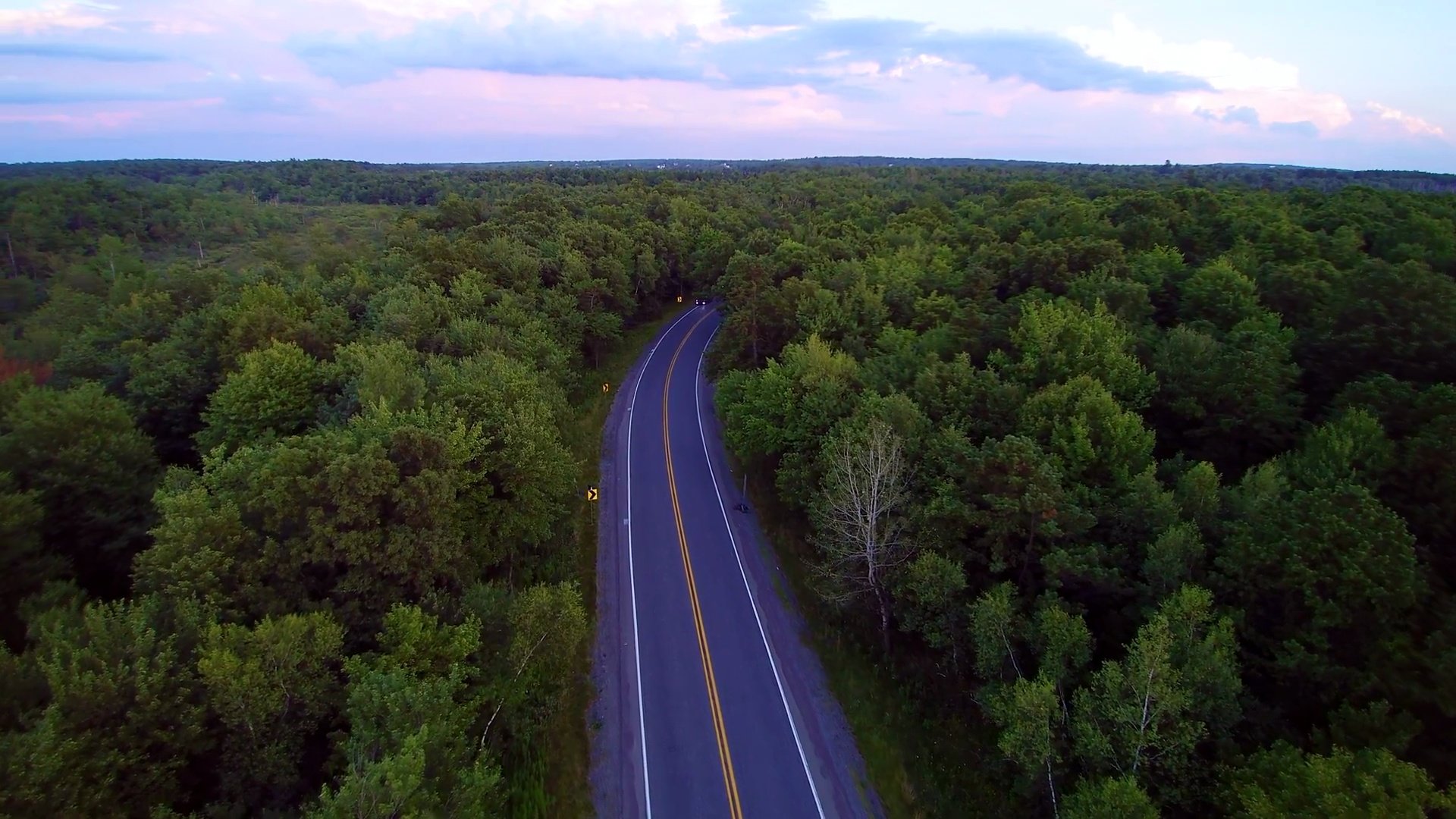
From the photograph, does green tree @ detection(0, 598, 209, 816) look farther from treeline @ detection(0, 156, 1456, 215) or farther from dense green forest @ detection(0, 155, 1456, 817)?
treeline @ detection(0, 156, 1456, 215)

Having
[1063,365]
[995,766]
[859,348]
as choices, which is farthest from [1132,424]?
[859,348]

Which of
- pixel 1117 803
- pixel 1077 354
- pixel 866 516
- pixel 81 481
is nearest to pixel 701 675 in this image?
pixel 866 516

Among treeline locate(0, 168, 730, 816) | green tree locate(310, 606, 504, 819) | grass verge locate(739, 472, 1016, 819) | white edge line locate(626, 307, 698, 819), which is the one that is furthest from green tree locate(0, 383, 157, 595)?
grass verge locate(739, 472, 1016, 819)

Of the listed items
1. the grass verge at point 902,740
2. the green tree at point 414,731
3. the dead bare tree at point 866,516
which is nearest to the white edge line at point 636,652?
the grass verge at point 902,740

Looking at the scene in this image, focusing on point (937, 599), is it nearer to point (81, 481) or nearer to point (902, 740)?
point (902, 740)

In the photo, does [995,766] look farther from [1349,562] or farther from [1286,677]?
[1349,562]

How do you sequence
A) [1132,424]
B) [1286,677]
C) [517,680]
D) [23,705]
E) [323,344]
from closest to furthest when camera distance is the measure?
1. [23,705]
2. [1286,677]
3. [517,680]
4. [1132,424]
5. [323,344]
